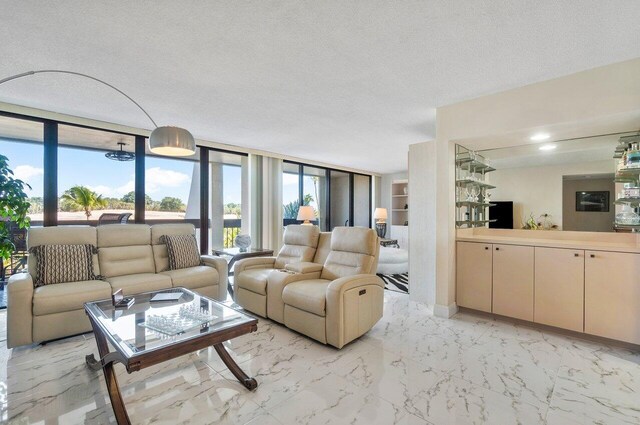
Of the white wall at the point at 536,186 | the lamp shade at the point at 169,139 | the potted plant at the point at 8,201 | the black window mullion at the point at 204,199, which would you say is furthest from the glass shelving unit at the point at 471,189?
the potted plant at the point at 8,201

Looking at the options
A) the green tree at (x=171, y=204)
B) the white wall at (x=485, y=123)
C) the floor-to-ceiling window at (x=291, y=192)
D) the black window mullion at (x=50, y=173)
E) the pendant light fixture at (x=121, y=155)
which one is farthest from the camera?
the floor-to-ceiling window at (x=291, y=192)

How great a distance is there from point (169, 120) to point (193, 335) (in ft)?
10.2

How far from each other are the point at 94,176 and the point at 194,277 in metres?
2.15

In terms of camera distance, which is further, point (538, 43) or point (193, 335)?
point (538, 43)

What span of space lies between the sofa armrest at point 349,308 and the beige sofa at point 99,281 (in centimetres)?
179

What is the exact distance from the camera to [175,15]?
1.83 metres

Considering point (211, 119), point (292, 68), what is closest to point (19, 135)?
point (211, 119)

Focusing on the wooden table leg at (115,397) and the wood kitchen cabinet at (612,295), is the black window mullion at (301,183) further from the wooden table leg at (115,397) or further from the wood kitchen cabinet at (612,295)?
the wooden table leg at (115,397)

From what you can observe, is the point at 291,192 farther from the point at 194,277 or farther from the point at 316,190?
the point at 194,277

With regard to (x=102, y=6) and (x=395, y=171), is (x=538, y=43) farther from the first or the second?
(x=395, y=171)

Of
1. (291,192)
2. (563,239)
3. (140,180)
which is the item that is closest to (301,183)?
(291,192)

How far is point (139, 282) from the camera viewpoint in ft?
9.91

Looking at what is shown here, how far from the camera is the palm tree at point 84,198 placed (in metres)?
3.86

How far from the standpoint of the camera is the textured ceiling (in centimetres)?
179
